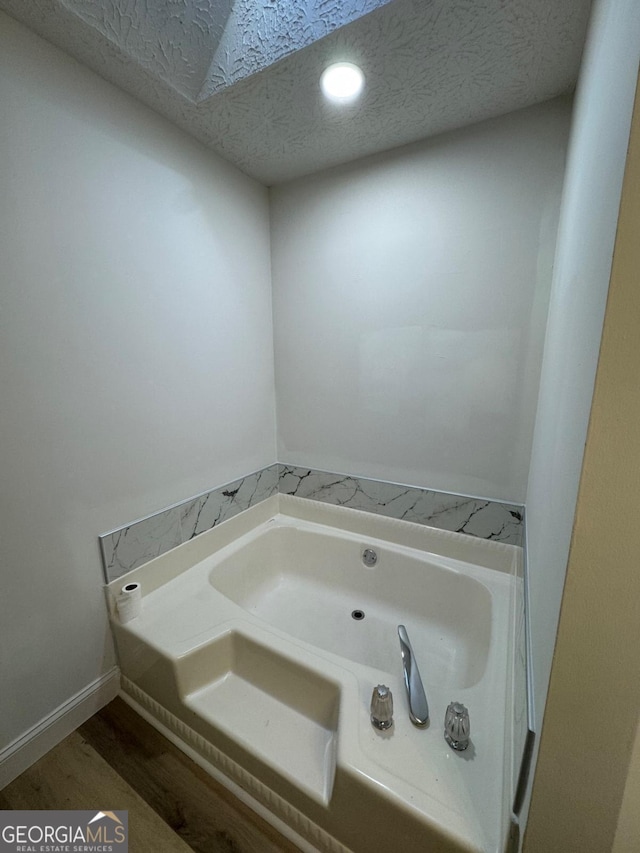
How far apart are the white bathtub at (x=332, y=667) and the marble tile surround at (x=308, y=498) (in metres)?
0.06

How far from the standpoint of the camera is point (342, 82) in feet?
3.83

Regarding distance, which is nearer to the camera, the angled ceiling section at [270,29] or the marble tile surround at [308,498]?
the angled ceiling section at [270,29]

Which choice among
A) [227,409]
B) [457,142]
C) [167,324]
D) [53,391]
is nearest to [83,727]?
[53,391]

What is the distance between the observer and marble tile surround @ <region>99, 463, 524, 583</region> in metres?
1.40

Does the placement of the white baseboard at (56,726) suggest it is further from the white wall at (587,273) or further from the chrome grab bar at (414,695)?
the white wall at (587,273)

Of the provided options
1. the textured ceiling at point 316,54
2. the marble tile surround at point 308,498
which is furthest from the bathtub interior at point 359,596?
the textured ceiling at point 316,54

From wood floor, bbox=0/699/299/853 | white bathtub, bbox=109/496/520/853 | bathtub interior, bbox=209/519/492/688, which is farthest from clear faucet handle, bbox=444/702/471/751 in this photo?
wood floor, bbox=0/699/299/853

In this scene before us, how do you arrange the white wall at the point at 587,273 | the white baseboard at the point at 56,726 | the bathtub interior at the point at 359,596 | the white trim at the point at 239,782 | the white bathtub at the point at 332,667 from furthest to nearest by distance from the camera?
the bathtub interior at the point at 359,596, the white baseboard at the point at 56,726, the white trim at the point at 239,782, the white bathtub at the point at 332,667, the white wall at the point at 587,273

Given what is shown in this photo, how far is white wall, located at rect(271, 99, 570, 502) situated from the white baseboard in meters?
1.38

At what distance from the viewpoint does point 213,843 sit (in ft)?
3.16

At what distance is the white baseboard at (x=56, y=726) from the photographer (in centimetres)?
111

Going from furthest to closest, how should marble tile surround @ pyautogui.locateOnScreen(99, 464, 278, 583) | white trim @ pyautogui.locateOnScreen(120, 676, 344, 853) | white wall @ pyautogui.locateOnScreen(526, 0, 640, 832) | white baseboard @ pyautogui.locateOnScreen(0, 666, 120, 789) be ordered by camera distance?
marble tile surround @ pyautogui.locateOnScreen(99, 464, 278, 583) → white baseboard @ pyautogui.locateOnScreen(0, 666, 120, 789) → white trim @ pyautogui.locateOnScreen(120, 676, 344, 853) → white wall @ pyautogui.locateOnScreen(526, 0, 640, 832)

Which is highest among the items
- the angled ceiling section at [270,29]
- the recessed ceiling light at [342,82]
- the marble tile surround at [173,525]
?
the angled ceiling section at [270,29]

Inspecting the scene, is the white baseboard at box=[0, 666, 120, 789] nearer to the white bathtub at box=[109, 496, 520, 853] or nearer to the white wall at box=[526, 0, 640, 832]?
the white bathtub at box=[109, 496, 520, 853]
